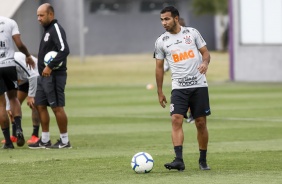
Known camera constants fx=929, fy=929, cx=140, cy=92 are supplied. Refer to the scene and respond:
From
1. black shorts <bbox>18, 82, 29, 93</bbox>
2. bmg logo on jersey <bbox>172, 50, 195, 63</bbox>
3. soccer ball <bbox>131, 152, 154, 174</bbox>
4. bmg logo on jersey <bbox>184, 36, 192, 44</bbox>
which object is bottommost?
black shorts <bbox>18, 82, 29, 93</bbox>

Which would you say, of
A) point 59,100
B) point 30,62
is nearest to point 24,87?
point 30,62

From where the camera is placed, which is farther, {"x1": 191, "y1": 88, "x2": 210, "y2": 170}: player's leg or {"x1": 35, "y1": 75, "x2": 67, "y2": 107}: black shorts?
{"x1": 35, "y1": 75, "x2": 67, "y2": 107}: black shorts

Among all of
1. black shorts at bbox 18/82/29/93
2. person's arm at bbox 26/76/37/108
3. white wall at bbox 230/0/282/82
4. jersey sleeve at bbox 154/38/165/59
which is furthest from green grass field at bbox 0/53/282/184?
white wall at bbox 230/0/282/82

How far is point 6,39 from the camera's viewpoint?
1521 cm

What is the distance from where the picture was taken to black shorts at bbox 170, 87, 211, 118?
12.1m

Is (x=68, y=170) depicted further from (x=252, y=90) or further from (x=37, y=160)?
(x=252, y=90)

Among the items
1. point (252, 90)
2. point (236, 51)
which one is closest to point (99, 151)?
point (252, 90)

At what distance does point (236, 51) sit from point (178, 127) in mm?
26097

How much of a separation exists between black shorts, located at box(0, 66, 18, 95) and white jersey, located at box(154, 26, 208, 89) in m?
3.90

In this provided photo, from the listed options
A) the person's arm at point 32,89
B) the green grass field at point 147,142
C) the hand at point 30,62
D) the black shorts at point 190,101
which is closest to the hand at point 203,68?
the black shorts at point 190,101

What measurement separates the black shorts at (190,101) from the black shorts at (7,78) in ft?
13.2

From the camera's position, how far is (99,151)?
14484 mm

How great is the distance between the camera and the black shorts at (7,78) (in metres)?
15.2

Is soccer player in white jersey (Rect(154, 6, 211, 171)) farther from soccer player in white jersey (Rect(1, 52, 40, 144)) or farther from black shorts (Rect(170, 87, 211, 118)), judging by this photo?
soccer player in white jersey (Rect(1, 52, 40, 144))
